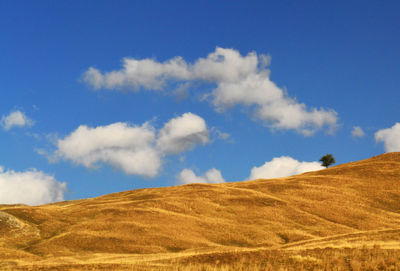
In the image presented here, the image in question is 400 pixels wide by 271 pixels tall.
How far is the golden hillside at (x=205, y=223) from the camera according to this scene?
2066 inches

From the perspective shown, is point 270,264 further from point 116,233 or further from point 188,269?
point 116,233

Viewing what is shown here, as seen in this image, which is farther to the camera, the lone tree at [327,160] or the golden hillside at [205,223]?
the lone tree at [327,160]

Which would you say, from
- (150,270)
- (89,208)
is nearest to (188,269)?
(150,270)

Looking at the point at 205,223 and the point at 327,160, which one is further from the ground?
the point at 327,160

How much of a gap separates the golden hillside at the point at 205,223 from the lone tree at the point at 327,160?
5379 centimetres

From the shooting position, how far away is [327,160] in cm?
15600

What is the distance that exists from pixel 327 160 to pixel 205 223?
98.2 meters

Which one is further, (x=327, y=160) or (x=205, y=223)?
(x=327, y=160)

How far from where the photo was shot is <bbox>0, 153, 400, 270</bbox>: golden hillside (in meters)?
52.5

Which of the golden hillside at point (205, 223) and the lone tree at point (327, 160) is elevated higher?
the lone tree at point (327, 160)

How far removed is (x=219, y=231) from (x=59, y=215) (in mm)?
30875

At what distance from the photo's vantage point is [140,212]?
74125 millimetres

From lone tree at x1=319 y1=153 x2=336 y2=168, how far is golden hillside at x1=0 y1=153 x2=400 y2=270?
53787 mm

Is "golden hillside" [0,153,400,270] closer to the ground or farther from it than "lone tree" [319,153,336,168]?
closer to the ground
